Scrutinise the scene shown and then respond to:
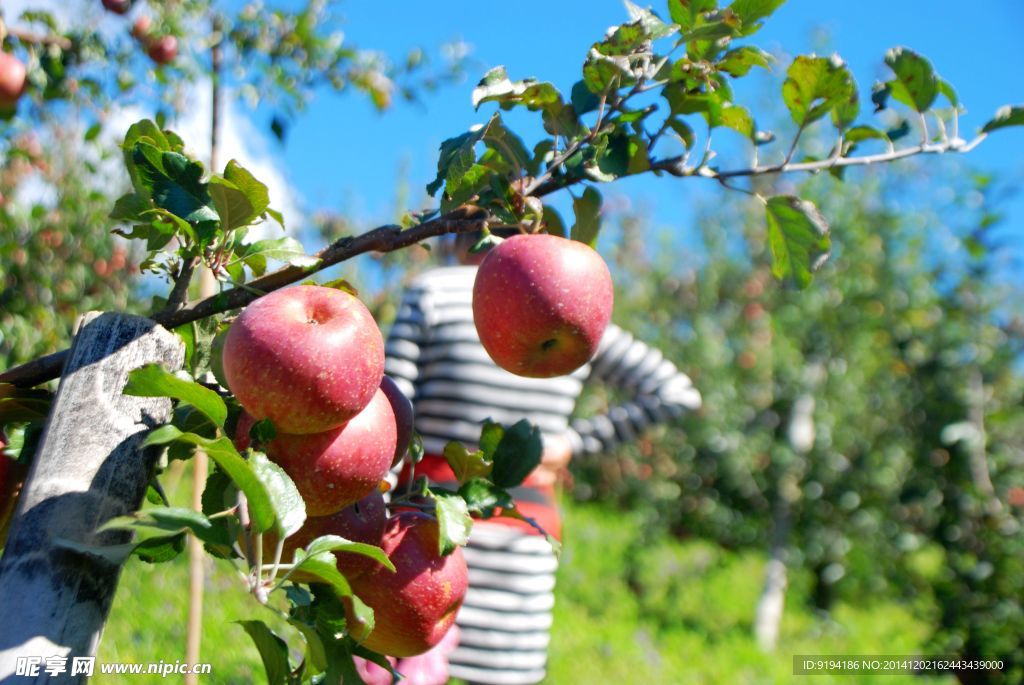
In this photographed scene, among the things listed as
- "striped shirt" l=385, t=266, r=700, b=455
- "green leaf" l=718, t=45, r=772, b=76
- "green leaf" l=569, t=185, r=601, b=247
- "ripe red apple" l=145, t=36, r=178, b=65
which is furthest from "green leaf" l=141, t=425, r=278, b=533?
"ripe red apple" l=145, t=36, r=178, b=65

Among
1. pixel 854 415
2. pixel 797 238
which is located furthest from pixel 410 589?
pixel 854 415

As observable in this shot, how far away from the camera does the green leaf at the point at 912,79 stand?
865mm

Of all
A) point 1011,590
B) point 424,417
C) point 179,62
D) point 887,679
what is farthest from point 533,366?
point 887,679

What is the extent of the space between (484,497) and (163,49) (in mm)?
1887

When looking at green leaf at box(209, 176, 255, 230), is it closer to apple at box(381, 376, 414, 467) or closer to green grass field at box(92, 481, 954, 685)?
apple at box(381, 376, 414, 467)

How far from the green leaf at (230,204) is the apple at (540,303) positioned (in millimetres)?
191

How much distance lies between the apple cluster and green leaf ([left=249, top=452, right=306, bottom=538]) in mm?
50

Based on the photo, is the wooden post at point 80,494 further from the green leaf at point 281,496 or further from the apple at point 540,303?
the apple at point 540,303

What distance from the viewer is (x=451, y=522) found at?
2.42ft

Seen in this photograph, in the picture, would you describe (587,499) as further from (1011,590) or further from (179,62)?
(179,62)

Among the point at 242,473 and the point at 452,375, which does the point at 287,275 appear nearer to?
the point at 242,473

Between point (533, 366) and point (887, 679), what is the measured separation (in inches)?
139

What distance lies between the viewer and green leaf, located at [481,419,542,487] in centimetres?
85

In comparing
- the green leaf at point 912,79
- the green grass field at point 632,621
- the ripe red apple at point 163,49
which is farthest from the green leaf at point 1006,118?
the ripe red apple at point 163,49
